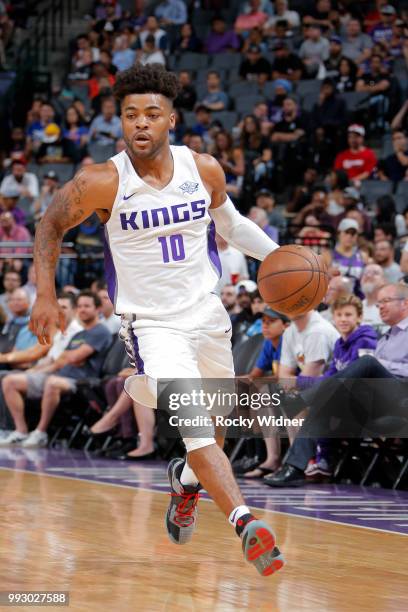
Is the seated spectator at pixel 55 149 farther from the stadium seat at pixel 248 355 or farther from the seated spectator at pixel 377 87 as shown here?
the stadium seat at pixel 248 355

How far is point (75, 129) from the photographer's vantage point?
1769cm

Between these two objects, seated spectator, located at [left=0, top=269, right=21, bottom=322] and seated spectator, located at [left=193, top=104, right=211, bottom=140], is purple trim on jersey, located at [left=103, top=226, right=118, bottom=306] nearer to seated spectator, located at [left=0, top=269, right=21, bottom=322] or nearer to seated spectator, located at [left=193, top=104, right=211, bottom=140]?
seated spectator, located at [left=0, top=269, right=21, bottom=322]

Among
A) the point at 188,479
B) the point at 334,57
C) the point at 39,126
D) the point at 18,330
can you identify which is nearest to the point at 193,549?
the point at 188,479

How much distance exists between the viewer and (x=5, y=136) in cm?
1884

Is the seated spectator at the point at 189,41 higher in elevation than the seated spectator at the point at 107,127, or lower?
higher

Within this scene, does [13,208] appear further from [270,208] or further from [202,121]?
[270,208]

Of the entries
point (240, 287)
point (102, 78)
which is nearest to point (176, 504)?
point (240, 287)

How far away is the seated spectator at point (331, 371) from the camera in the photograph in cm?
855

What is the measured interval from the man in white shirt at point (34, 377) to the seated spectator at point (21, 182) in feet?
15.0

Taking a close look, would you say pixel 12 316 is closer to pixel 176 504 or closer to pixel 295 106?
pixel 295 106

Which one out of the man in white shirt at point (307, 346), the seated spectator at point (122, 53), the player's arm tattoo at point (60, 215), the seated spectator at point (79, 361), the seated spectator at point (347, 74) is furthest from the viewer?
the seated spectator at point (122, 53)

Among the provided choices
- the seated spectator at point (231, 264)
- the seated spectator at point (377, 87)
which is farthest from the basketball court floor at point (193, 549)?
the seated spectator at point (377, 87)

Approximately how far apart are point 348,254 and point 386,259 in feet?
2.06

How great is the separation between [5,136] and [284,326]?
10.5 meters
